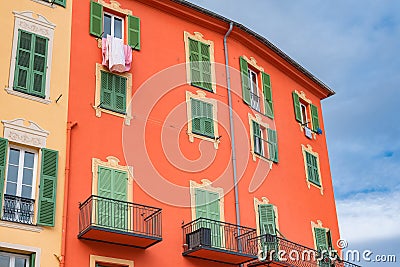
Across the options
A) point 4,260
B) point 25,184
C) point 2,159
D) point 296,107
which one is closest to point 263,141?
point 296,107

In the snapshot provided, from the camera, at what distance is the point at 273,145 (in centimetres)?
2395

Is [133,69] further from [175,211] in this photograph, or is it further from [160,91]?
[175,211]

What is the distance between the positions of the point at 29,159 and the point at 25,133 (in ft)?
2.29

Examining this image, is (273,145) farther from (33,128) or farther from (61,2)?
(33,128)

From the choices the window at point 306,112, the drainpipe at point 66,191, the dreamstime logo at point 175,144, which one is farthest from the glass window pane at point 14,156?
the window at point 306,112

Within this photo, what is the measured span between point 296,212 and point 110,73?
8.80 meters

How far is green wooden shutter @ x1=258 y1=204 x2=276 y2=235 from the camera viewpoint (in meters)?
21.7

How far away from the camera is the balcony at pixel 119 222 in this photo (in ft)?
55.0

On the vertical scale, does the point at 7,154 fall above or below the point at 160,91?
below

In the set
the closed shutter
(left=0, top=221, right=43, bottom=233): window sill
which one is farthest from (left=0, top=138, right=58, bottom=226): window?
the closed shutter

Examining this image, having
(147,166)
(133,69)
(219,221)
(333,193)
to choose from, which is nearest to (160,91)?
(133,69)

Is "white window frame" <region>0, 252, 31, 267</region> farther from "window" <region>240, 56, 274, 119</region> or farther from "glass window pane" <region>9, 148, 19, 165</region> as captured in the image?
"window" <region>240, 56, 274, 119</region>

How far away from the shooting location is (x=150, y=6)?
72.7 feet

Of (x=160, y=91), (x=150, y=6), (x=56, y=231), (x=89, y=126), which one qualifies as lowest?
(x=56, y=231)
